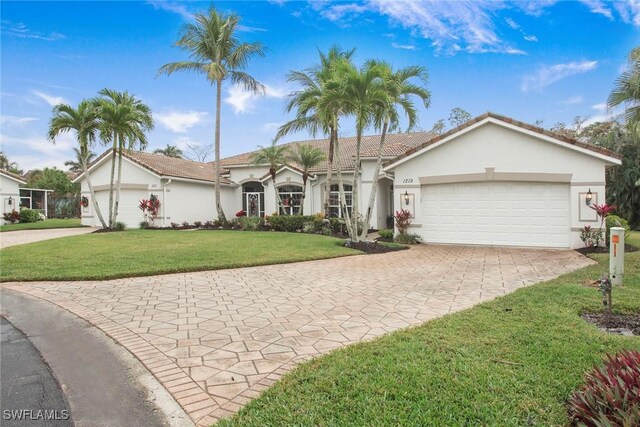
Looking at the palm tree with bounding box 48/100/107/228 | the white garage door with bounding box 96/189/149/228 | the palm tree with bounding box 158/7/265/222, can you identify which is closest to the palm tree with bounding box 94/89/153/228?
the palm tree with bounding box 48/100/107/228

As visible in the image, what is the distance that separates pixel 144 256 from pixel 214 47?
1509 centimetres

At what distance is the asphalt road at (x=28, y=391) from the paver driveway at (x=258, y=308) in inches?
32.5

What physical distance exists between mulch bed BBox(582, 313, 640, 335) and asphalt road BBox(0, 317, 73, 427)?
247 inches

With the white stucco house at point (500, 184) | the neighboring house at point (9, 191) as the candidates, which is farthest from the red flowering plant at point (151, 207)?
the white stucco house at point (500, 184)

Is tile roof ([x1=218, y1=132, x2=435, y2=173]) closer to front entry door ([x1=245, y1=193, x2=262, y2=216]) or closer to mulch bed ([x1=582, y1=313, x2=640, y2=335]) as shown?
front entry door ([x1=245, y1=193, x2=262, y2=216])

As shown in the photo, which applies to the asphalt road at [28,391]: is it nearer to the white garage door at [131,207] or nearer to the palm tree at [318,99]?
the palm tree at [318,99]

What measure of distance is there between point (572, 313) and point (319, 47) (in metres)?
14.6

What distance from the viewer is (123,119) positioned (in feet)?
62.3

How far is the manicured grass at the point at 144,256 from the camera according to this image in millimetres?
9212

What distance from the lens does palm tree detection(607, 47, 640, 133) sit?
11383 mm

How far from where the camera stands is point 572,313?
5.32 metres

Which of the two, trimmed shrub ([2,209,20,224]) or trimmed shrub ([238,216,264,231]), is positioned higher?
trimmed shrub ([2,209,20,224])

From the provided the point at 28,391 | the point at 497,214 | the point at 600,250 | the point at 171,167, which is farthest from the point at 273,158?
the point at 28,391

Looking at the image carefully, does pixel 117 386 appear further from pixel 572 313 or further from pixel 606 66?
pixel 606 66
